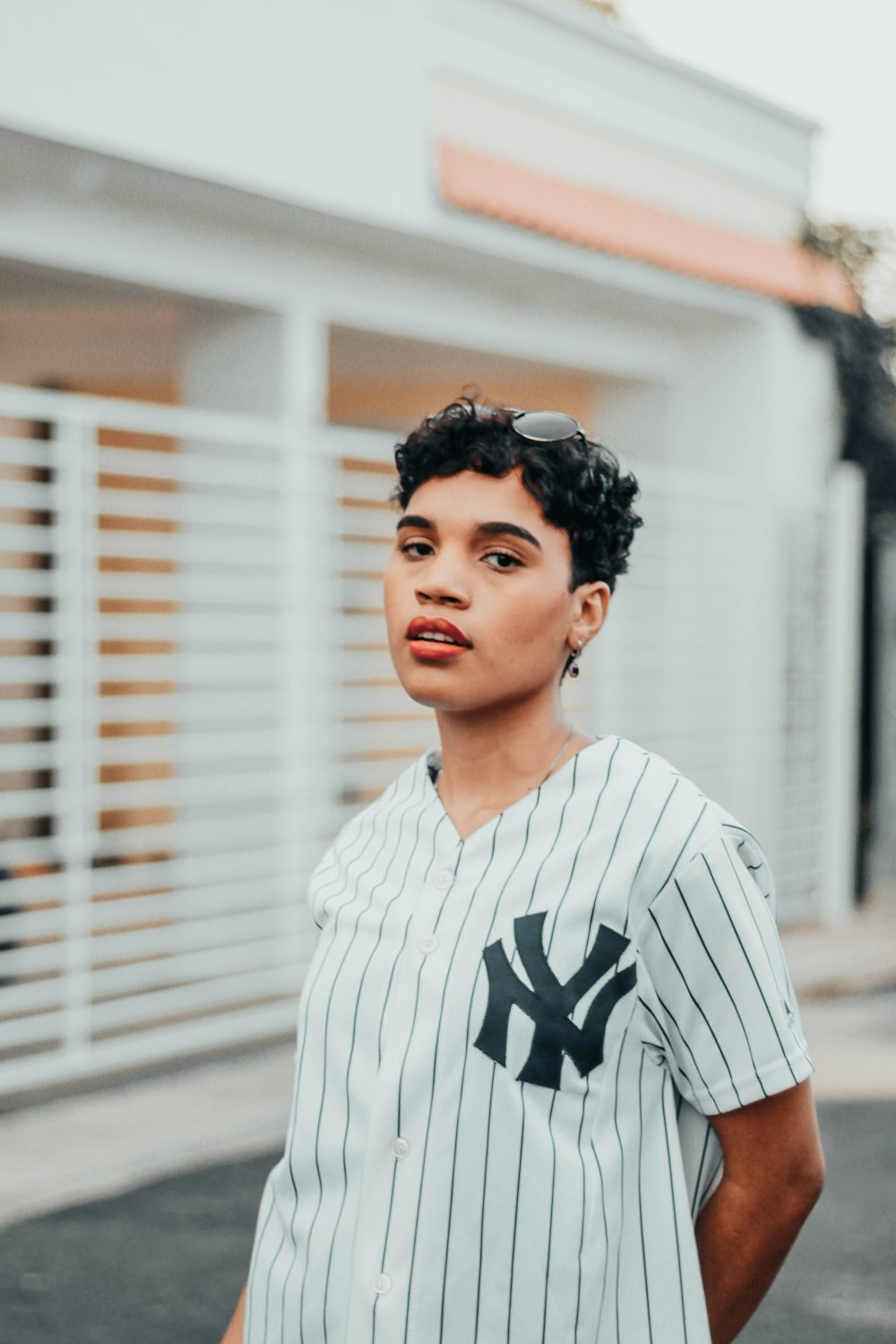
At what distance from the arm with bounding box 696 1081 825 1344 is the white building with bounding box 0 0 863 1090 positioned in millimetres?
4262

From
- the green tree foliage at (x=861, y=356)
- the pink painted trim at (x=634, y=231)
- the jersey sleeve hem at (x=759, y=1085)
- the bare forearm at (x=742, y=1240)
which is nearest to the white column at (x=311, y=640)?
the pink painted trim at (x=634, y=231)

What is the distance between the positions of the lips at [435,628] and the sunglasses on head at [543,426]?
0.23m

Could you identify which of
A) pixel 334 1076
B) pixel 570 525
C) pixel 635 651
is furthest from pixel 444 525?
pixel 635 651

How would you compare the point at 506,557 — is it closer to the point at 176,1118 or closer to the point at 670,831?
the point at 670,831

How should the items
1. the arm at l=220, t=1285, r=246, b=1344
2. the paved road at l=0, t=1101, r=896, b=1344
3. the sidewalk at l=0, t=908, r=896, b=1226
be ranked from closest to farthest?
the arm at l=220, t=1285, r=246, b=1344, the paved road at l=0, t=1101, r=896, b=1344, the sidewalk at l=0, t=908, r=896, b=1226

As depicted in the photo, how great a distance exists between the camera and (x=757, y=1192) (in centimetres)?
168

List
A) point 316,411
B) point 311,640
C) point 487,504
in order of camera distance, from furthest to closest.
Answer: point 316,411 < point 311,640 < point 487,504

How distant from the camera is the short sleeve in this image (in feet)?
5.22

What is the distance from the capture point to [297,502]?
6758 mm

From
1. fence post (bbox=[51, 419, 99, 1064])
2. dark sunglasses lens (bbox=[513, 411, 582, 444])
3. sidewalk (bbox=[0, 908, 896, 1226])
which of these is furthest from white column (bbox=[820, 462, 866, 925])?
dark sunglasses lens (bbox=[513, 411, 582, 444])

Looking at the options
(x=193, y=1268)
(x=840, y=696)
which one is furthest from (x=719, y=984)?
(x=840, y=696)

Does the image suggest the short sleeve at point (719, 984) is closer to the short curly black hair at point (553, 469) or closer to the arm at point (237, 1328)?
the short curly black hair at point (553, 469)

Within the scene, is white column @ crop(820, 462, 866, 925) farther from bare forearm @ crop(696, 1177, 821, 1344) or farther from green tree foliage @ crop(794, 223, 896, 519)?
bare forearm @ crop(696, 1177, 821, 1344)

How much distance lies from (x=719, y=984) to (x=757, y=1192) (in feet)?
0.82
